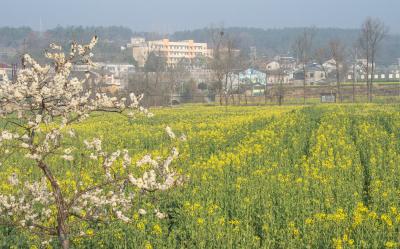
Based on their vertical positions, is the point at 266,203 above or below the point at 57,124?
below

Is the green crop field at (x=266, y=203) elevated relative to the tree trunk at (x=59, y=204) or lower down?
lower down

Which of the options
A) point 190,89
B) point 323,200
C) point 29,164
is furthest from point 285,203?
point 190,89

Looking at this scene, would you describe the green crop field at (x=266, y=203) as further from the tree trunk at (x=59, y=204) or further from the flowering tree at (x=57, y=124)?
the flowering tree at (x=57, y=124)

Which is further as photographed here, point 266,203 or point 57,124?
point 266,203

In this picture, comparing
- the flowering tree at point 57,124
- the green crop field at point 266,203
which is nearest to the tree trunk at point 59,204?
the flowering tree at point 57,124

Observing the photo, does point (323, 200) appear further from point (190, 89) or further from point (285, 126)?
point (190, 89)

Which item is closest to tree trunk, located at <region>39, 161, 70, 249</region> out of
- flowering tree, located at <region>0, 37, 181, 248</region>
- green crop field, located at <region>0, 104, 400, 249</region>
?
flowering tree, located at <region>0, 37, 181, 248</region>

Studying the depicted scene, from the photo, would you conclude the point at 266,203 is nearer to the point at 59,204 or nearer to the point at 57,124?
the point at 59,204

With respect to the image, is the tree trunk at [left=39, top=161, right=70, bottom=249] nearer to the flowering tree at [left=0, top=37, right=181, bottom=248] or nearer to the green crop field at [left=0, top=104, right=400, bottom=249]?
the flowering tree at [left=0, top=37, right=181, bottom=248]

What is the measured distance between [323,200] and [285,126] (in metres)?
12.6

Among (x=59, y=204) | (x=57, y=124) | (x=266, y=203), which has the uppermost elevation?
(x=57, y=124)

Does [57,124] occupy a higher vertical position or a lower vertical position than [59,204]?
higher

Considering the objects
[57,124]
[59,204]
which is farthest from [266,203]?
[57,124]

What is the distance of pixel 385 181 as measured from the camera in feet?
36.8
